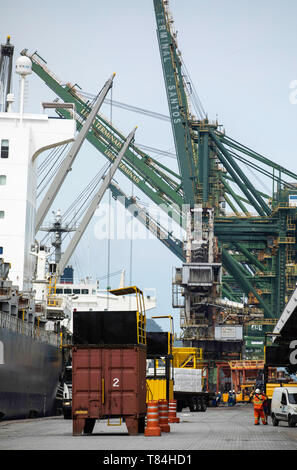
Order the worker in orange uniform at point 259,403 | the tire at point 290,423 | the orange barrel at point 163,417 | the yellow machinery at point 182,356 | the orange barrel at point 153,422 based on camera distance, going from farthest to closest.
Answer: the yellow machinery at point 182,356
the worker in orange uniform at point 259,403
the tire at point 290,423
the orange barrel at point 163,417
the orange barrel at point 153,422

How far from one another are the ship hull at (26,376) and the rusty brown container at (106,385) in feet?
36.3

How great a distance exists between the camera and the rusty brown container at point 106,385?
70.3ft

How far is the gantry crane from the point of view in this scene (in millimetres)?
87750

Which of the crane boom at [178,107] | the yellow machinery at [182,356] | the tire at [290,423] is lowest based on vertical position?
the tire at [290,423]

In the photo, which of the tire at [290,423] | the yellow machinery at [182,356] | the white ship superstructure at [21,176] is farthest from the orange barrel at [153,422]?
the yellow machinery at [182,356]

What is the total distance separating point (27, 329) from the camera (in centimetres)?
4028

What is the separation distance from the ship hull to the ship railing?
0.25m

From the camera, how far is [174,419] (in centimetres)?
2902

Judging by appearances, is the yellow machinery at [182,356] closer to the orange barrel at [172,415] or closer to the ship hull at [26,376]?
the ship hull at [26,376]

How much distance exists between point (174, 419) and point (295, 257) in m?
64.3

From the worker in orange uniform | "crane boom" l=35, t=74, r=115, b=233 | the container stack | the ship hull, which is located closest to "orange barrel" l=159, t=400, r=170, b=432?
the container stack

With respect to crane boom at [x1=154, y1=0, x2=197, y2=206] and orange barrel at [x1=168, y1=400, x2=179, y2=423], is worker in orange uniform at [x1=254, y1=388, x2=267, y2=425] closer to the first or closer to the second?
orange barrel at [x1=168, y1=400, x2=179, y2=423]

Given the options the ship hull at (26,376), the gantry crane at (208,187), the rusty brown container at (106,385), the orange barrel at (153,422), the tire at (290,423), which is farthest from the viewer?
the gantry crane at (208,187)

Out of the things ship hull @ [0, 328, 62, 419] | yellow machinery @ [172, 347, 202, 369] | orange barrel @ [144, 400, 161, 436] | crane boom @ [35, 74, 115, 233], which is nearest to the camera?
orange barrel @ [144, 400, 161, 436]
